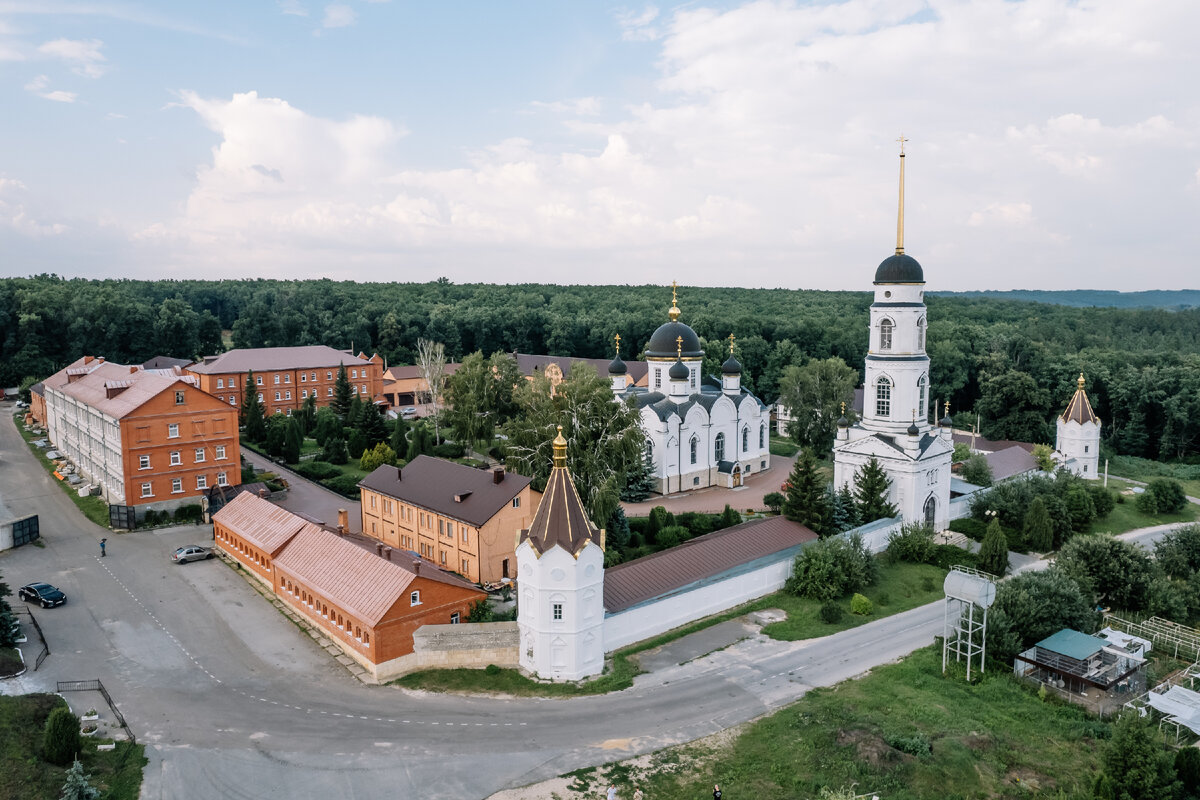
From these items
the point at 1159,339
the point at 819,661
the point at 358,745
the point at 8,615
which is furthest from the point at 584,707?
the point at 1159,339

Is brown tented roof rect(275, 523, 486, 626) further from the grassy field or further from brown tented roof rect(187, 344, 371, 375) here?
brown tented roof rect(187, 344, 371, 375)

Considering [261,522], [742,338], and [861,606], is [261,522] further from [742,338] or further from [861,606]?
[742,338]

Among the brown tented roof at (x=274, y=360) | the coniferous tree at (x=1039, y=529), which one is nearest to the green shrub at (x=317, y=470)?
the brown tented roof at (x=274, y=360)

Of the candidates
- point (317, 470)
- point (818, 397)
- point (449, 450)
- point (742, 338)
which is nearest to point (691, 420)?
point (818, 397)

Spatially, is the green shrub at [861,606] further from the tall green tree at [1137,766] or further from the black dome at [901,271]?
the black dome at [901,271]

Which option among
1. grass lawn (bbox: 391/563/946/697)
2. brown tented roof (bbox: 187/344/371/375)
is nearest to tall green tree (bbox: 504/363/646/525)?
grass lawn (bbox: 391/563/946/697)
